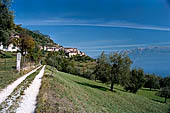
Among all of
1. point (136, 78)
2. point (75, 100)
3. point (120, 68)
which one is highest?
point (120, 68)

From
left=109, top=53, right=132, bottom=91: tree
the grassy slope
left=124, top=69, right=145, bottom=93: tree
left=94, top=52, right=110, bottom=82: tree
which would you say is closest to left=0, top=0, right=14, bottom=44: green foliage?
the grassy slope

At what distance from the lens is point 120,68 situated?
25656mm

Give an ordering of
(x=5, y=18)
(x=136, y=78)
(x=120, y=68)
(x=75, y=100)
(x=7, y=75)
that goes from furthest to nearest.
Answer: (x=136, y=78) → (x=5, y=18) → (x=120, y=68) → (x=7, y=75) → (x=75, y=100)

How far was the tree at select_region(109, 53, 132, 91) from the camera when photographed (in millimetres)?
25438

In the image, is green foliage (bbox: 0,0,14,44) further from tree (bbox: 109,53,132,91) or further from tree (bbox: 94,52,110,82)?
tree (bbox: 109,53,132,91)

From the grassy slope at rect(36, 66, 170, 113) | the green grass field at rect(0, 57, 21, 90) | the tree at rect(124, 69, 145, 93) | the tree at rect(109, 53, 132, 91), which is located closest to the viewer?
the grassy slope at rect(36, 66, 170, 113)

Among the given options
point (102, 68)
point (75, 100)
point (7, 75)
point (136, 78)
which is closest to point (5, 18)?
point (7, 75)

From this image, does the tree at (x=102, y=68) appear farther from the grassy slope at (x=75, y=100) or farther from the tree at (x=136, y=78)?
the tree at (x=136, y=78)

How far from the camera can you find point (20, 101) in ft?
26.9

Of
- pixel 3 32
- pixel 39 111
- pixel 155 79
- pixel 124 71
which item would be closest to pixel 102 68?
pixel 124 71

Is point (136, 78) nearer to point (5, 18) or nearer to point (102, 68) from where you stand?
point (102, 68)

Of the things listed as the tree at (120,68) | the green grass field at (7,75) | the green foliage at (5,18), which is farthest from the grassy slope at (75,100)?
the green foliage at (5,18)

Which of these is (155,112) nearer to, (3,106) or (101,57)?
(101,57)

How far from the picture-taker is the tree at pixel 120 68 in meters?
25.4
